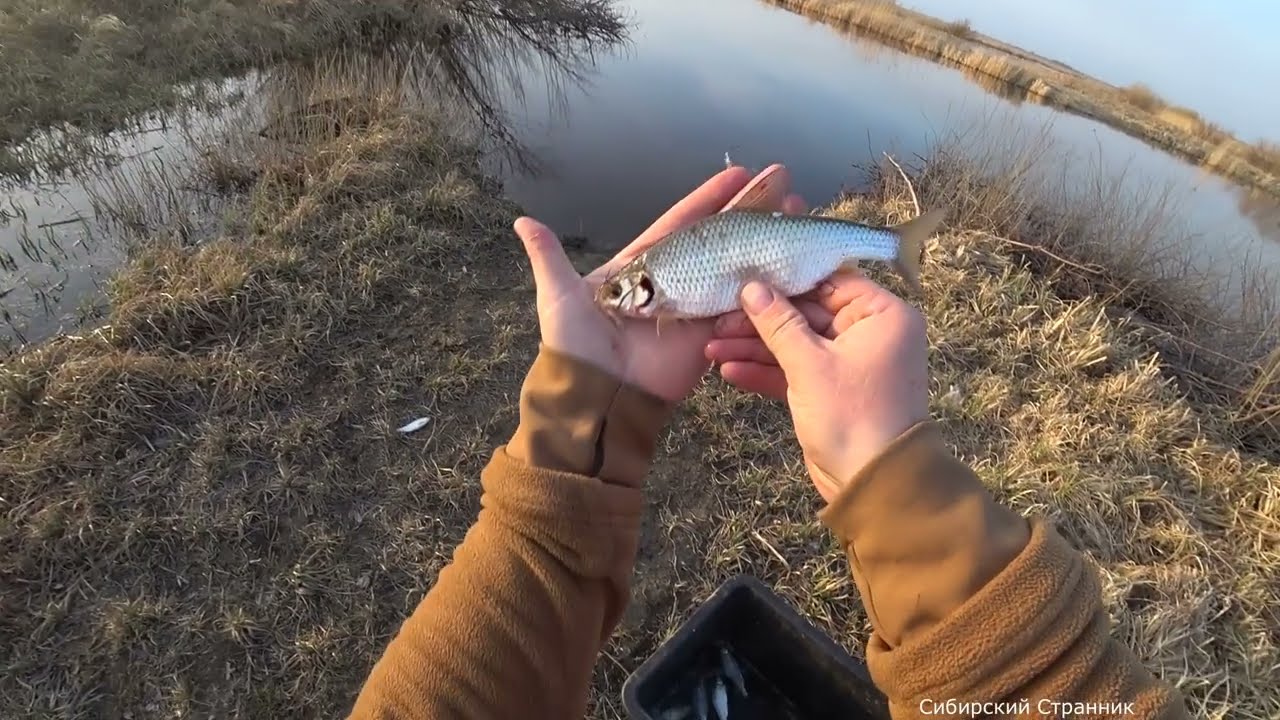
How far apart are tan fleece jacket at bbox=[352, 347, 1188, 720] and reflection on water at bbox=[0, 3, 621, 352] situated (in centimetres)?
572

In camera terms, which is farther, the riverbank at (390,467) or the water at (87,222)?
the water at (87,222)

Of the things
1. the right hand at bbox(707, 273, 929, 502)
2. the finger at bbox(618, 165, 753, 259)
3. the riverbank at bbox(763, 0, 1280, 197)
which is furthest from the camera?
the riverbank at bbox(763, 0, 1280, 197)

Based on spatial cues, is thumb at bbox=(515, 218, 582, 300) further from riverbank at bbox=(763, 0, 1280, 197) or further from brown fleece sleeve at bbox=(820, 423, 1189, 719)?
riverbank at bbox=(763, 0, 1280, 197)

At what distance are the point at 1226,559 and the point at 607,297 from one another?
4238mm

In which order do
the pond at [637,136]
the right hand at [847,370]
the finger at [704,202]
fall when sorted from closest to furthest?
the right hand at [847,370] → the finger at [704,202] → the pond at [637,136]

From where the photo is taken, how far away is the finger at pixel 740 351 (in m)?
2.75

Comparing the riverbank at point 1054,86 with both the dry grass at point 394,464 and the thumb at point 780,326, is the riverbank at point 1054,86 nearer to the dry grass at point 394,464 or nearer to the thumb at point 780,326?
the dry grass at point 394,464

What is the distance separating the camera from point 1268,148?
52.0 ft

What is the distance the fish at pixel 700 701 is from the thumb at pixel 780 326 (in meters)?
1.53

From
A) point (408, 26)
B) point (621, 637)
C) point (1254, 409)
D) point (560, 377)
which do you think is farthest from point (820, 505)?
point (408, 26)

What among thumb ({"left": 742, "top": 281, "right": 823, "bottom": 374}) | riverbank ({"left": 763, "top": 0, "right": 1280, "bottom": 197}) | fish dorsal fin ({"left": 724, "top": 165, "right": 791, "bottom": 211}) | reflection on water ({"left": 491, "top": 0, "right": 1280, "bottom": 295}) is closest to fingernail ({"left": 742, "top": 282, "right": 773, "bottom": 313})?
thumb ({"left": 742, "top": 281, "right": 823, "bottom": 374})

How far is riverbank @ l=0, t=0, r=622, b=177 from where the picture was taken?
8.76 meters

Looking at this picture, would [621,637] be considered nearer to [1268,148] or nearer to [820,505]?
[820,505]

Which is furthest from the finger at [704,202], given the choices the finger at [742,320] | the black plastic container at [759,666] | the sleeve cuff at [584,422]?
the black plastic container at [759,666]
